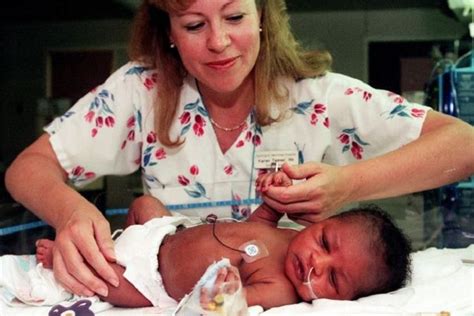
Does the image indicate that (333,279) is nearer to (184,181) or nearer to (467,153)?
(467,153)

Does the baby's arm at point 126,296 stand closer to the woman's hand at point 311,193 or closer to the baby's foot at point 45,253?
the baby's foot at point 45,253

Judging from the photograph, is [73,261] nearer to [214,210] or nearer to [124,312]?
[124,312]

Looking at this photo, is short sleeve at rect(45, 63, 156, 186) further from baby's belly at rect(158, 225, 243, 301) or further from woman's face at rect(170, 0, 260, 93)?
baby's belly at rect(158, 225, 243, 301)

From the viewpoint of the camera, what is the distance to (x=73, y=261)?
993mm

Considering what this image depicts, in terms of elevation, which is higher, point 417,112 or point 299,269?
point 417,112

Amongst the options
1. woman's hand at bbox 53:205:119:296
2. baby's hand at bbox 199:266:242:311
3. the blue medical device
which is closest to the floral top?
the blue medical device

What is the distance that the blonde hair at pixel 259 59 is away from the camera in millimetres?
1325

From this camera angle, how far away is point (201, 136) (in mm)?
1373

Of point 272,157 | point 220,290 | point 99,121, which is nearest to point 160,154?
point 99,121

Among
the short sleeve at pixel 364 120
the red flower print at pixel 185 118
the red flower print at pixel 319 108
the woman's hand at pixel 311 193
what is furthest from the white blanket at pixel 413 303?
the red flower print at pixel 185 118

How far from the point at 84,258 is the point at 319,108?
0.60 metres

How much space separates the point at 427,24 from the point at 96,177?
92cm

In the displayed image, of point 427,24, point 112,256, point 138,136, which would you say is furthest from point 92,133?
point 427,24

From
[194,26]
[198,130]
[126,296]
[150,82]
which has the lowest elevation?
[126,296]
